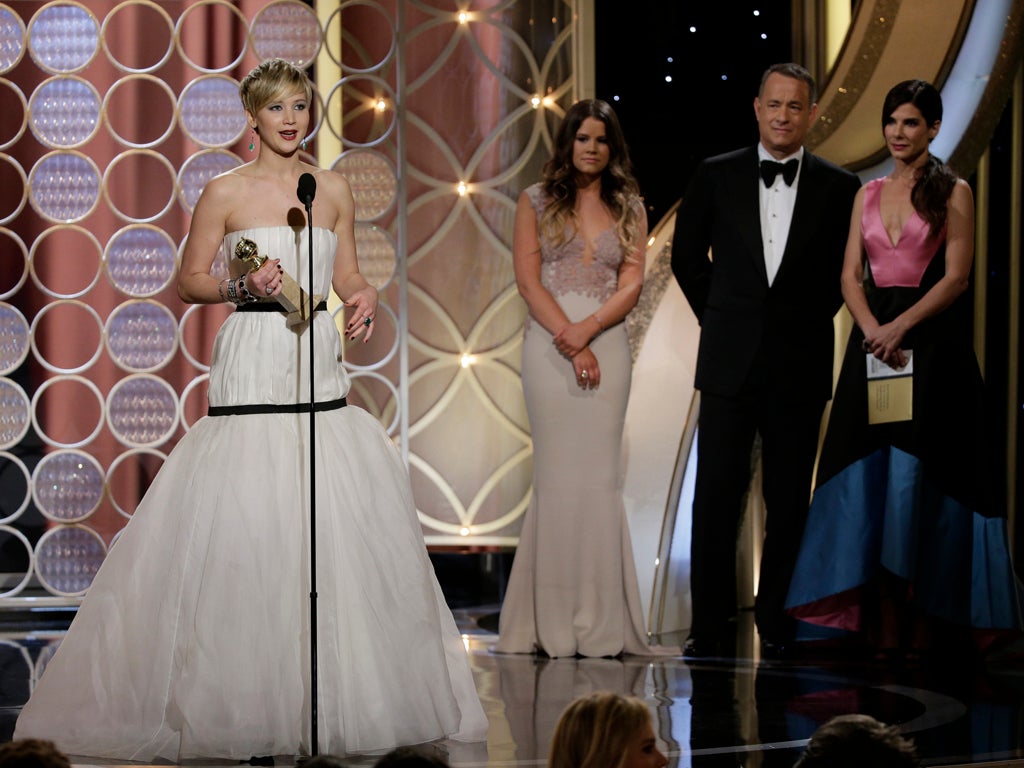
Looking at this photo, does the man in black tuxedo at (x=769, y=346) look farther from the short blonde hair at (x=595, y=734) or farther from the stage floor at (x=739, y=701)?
the short blonde hair at (x=595, y=734)

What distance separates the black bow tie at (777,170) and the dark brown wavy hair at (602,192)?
1.52 feet

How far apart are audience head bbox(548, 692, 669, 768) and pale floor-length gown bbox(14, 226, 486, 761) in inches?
54.3

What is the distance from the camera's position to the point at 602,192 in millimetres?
5508

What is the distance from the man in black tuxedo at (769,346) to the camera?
17.7 feet

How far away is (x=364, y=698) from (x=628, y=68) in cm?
402

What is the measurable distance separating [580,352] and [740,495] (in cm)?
79

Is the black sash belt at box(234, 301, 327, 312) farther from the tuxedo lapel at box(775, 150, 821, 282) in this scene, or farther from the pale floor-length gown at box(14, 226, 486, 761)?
the tuxedo lapel at box(775, 150, 821, 282)

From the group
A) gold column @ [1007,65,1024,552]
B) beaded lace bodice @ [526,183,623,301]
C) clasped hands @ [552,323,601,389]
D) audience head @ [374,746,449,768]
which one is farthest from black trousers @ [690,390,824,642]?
audience head @ [374,746,449,768]

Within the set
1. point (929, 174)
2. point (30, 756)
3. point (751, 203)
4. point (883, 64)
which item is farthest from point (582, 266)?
point (30, 756)

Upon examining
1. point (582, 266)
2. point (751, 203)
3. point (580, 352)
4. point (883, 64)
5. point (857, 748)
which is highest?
point (883, 64)

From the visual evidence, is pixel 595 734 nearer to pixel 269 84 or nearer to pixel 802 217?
pixel 269 84

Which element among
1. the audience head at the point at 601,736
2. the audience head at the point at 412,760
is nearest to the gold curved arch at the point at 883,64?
the audience head at the point at 601,736

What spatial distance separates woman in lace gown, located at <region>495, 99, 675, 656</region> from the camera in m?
5.38

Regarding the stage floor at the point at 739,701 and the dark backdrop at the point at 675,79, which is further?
the dark backdrop at the point at 675,79
